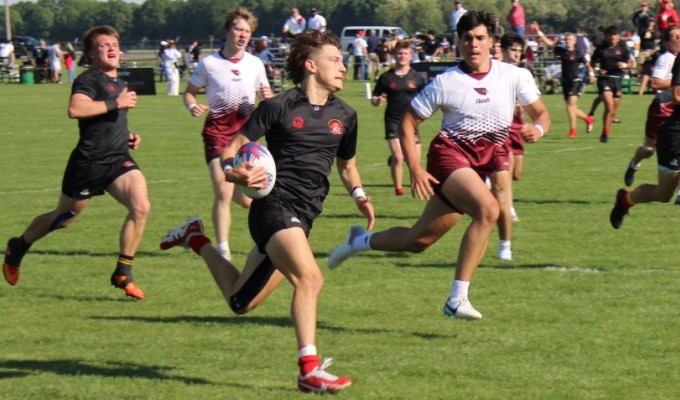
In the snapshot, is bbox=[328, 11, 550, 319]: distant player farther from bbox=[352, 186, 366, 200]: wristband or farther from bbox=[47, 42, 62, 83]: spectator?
bbox=[47, 42, 62, 83]: spectator

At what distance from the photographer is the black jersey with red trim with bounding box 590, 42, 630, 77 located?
85.2 feet

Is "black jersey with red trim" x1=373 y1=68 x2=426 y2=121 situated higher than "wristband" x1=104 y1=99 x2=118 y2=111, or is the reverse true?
"wristband" x1=104 y1=99 x2=118 y2=111

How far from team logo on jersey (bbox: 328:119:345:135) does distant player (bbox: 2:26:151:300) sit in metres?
2.84

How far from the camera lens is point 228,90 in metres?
12.1

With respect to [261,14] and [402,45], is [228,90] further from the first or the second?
[261,14]

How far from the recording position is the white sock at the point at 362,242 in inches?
378

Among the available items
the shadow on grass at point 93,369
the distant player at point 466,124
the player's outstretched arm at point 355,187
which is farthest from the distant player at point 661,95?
the shadow on grass at point 93,369

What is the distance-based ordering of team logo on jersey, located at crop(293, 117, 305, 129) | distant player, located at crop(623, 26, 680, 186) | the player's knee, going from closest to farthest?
team logo on jersey, located at crop(293, 117, 305, 129), the player's knee, distant player, located at crop(623, 26, 680, 186)

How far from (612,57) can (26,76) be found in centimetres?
3607

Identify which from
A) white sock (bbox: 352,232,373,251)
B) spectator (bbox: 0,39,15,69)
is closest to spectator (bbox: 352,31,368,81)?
spectator (bbox: 0,39,15,69)

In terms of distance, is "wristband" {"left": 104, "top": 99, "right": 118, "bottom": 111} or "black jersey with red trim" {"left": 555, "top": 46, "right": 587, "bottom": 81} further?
"black jersey with red trim" {"left": 555, "top": 46, "right": 587, "bottom": 81}

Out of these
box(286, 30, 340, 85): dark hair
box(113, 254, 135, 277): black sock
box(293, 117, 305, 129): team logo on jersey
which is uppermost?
box(286, 30, 340, 85): dark hair

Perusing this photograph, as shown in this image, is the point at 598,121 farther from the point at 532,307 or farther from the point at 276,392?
the point at 276,392

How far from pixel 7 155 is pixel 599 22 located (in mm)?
78965
